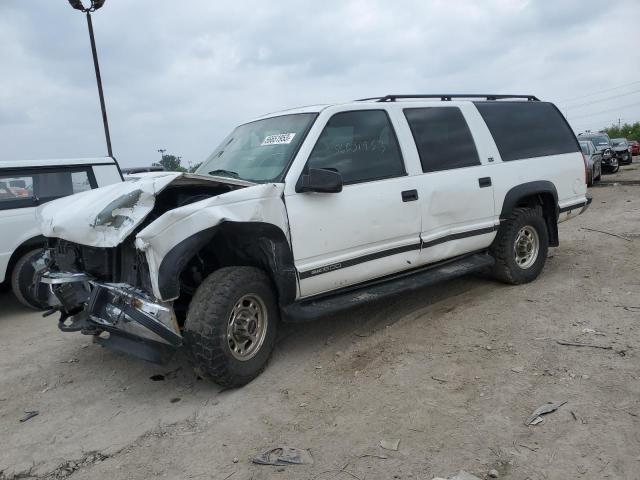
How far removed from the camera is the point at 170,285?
3240 mm

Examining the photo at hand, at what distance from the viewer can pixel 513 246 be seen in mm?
5430

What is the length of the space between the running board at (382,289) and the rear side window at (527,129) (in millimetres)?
1158

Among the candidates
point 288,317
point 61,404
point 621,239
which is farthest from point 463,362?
point 621,239

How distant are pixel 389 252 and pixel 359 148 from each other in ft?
2.96

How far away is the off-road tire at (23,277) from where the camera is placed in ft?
19.9

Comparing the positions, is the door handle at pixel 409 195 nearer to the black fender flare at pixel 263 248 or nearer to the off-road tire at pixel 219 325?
the black fender flare at pixel 263 248

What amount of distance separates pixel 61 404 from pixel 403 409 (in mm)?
2424

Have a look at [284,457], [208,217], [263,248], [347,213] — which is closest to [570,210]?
[347,213]

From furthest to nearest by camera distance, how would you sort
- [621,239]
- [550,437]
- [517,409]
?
[621,239] < [517,409] < [550,437]

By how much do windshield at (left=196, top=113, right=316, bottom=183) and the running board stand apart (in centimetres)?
101

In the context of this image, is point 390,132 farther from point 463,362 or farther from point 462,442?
point 462,442

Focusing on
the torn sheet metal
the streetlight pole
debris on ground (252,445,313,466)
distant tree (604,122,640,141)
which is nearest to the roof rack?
the torn sheet metal

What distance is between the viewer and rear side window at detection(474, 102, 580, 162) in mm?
5363

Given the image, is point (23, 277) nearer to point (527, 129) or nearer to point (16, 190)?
point (16, 190)
